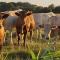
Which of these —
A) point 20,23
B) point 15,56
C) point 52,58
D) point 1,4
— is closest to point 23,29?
point 20,23

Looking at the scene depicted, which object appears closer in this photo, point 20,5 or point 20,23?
point 20,23

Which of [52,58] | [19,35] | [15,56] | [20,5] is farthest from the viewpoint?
[20,5]

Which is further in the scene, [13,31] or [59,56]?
[13,31]

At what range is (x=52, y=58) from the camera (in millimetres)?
7641

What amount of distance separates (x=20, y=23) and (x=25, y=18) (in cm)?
31

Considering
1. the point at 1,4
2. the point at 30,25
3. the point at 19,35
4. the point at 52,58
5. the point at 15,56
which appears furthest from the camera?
the point at 1,4

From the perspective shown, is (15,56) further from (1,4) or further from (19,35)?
(1,4)

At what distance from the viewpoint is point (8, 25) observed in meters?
18.0

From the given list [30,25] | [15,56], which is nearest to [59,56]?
[15,56]

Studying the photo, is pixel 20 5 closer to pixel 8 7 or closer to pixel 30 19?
pixel 8 7

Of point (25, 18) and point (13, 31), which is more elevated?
point (25, 18)

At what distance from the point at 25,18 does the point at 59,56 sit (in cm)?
643

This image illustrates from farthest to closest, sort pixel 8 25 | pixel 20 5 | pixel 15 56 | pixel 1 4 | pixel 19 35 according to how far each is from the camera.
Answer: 1. pixel 20 5
2. pixel 1 4
3. pixel 8 25
4. pixel 19 35
5. pixel 15 56

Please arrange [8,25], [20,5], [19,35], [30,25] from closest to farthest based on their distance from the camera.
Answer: [19,35] → [30,25] → [8,25] → [20,5]
